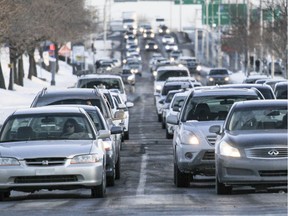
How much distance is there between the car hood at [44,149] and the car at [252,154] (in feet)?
6.59

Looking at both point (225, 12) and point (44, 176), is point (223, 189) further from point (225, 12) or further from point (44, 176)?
point (225, 12)

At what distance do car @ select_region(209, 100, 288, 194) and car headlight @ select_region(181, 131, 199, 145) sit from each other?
1.42m

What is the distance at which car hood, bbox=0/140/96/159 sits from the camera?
17000 millimetres

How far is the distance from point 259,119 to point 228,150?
135 cm

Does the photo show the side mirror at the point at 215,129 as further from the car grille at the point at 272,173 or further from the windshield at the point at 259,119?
the car grille at the point at 272,173

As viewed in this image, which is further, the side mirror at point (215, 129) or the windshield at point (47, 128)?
the side mirror at point (215, 129)

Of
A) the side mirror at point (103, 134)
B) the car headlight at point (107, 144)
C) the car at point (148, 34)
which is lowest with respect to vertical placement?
the car at point (148, 34)

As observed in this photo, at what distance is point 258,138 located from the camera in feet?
56.1

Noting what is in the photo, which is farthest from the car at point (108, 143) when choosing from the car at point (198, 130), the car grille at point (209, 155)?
the car grille at point (209, 155)

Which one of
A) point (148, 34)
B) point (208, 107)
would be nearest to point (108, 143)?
point (208, 107)

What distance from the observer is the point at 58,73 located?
10400 cm

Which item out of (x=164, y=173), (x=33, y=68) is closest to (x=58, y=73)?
(x=33, y=68)

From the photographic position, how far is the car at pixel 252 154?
55.0 ft

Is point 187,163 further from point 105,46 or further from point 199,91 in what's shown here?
point 105,46
